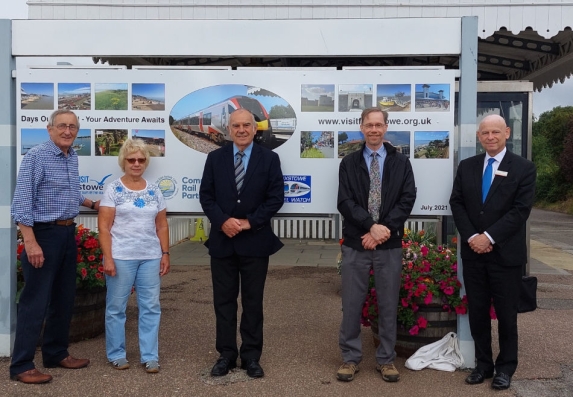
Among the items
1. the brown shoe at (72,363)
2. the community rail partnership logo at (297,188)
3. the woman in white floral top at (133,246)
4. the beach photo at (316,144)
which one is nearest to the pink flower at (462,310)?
the community rail partnership logo at (297,188)

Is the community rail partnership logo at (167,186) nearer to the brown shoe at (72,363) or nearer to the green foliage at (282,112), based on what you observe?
the green foliage at (282,112)

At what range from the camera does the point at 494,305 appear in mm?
4547

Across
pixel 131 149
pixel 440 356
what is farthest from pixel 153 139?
pixel 440 356

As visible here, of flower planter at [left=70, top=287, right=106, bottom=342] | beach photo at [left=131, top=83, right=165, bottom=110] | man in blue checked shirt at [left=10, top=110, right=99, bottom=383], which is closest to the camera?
man in blue checked shirt at [left=10, top=110, right=99, bottom=383]

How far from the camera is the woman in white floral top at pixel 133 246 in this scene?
464 cm

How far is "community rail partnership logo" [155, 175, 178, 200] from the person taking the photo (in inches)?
199

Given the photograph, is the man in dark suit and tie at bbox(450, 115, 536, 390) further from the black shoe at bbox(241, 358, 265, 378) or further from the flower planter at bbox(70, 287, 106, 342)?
the flower planter at bbox(70, 287, 106, 342)

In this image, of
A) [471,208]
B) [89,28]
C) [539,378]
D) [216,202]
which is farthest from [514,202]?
[89,28]

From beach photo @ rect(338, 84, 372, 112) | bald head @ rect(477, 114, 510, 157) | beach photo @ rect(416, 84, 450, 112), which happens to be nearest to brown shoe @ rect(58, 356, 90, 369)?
beach photo @ rect(338, 84, 372, 112)

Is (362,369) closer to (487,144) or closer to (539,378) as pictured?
(539,378)

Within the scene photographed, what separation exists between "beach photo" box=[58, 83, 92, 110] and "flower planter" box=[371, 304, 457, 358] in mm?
3150

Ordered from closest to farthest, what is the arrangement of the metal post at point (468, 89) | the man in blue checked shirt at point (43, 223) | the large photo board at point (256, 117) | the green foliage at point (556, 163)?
the man in blue checked shirt at point (43, 223)
the metal post at point (468, 89)
the large photo board at point (256, 117)
the green foliage at point (556, 163)

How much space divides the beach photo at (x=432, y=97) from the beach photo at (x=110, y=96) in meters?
2.35

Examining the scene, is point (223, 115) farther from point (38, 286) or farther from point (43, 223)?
point (38, 286)
